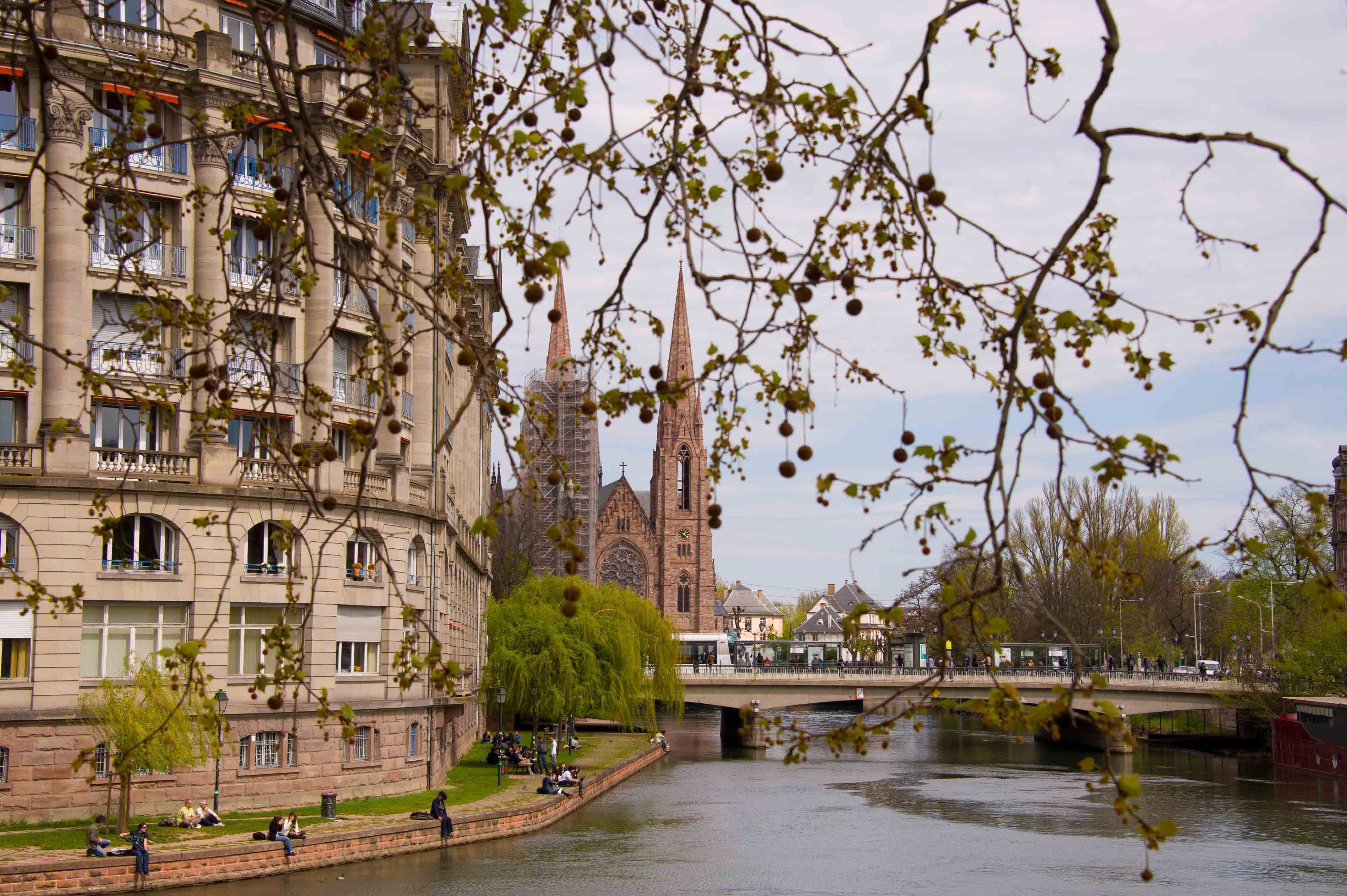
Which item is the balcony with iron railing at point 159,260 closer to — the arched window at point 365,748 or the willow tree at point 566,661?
the arched window at point 365,748

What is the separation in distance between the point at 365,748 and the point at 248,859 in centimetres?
832

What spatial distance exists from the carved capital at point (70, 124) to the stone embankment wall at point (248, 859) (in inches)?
603

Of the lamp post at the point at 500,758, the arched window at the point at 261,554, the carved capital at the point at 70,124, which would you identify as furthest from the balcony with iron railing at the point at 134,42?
the lamp post at the point at 500,758

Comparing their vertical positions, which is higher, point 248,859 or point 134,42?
point 134,42

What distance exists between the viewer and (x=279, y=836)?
94.8 feet

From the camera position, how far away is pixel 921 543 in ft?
21.7

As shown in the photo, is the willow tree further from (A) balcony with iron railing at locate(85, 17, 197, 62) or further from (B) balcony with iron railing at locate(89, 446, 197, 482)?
(A) balcony with iron railing at locate(85, 17, 197, 62)

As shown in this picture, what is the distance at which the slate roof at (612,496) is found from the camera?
146 m

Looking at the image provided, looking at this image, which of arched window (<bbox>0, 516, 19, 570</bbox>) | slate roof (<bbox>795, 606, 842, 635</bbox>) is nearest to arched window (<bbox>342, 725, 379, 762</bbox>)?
arched window (<bbox>0, 516, 19, 570</bbox>)

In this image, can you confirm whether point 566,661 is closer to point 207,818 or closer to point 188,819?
point 207,818

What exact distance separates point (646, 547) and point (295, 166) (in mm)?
136572

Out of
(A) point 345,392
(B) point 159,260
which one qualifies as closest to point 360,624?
(A) point 345,392

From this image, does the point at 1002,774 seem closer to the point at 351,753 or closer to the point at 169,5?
the point at 351,753

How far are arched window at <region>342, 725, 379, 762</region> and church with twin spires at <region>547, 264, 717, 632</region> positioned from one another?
103 m
